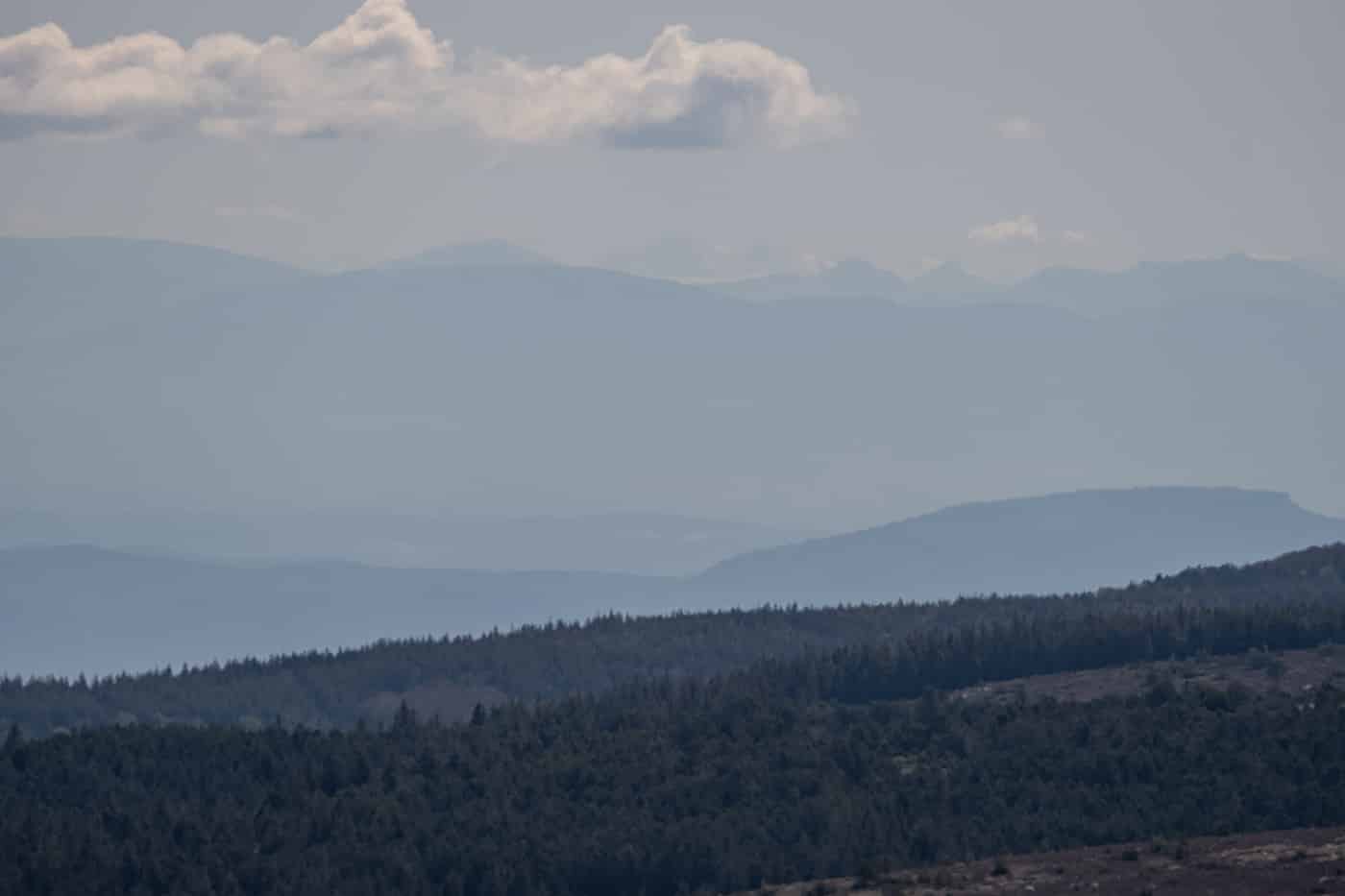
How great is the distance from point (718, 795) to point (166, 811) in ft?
82.3

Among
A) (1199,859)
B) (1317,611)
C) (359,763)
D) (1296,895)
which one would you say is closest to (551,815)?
(359,763)

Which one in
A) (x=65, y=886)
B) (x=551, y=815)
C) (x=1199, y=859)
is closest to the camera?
(x=1199, y=859)

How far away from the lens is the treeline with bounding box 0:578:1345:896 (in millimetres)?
109875

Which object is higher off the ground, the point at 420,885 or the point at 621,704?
the point at 621,704

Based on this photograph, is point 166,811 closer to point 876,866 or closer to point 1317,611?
point 876,866

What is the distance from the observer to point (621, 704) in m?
164

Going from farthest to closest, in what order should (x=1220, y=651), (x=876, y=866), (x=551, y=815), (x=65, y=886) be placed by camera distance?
(x=1220, y=651) → (x=551, y=815) → (x=65, y=886) → (x=876, y=866)

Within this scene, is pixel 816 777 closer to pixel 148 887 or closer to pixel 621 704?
pixel 148 887

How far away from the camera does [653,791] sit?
126m

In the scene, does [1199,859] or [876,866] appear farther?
[876,866]

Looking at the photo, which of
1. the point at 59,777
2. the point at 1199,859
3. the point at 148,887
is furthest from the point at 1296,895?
the point at 59,777

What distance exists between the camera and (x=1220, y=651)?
529 ft

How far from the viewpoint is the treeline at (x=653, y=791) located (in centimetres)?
10988

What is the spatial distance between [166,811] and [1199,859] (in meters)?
53.3
